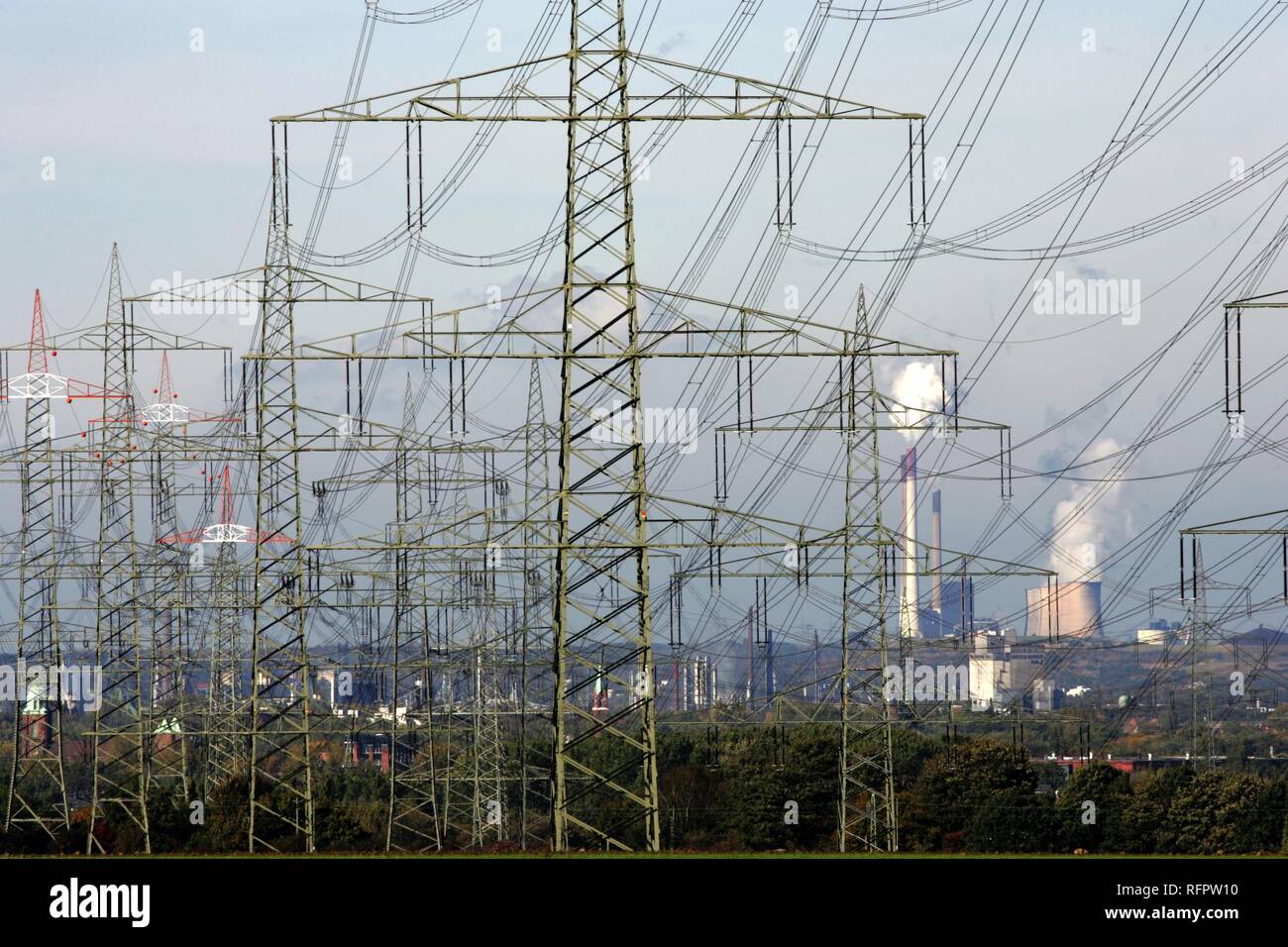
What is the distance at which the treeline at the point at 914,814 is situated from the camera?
66562mm

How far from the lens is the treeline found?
2621 inches

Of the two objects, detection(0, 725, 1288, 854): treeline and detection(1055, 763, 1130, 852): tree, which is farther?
detection(1055, 763, 1130, 852): tree

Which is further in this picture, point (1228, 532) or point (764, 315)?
point (1228, 532)

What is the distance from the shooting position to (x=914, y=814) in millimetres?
78938

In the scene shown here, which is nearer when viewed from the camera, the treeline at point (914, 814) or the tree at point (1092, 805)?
the treeline at point (914, 814)

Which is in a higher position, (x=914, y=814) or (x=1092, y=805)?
(x=1092, y=805)

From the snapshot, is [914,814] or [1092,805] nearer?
[1092,805]

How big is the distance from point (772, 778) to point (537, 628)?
98.2 ft

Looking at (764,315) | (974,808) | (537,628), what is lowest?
(974,808)
